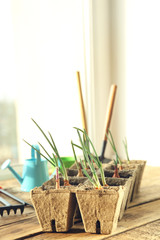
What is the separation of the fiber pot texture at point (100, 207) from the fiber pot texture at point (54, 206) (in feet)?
0.09

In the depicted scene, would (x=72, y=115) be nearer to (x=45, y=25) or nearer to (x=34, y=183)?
(x=45, y=25)

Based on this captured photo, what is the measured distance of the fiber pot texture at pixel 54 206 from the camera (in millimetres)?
675

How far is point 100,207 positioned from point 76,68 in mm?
1281

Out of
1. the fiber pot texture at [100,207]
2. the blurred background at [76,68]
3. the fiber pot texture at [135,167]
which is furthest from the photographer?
the blurred background at [76,68]

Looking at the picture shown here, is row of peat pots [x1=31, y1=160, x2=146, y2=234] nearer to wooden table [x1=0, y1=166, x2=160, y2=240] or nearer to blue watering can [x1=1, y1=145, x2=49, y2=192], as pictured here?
wooden table [x1=0, y1=166, x2=160, y2=240]

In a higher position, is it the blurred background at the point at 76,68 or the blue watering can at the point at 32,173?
the blurred background at the point at 76,68

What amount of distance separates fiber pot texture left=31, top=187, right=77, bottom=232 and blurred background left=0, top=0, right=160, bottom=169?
104 cm

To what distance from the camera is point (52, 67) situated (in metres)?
1.78

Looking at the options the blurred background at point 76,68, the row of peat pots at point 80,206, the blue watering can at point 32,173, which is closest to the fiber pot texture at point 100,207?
the row of peat pots at point 80,206

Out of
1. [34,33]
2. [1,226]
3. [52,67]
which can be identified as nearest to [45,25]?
[34,33]

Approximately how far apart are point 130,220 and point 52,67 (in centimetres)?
118

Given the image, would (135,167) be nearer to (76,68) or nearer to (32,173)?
(32,173)

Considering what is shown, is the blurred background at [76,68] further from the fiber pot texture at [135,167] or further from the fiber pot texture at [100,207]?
the fiber pot texture at [100,207]

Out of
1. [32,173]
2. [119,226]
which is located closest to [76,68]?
[32,173]
